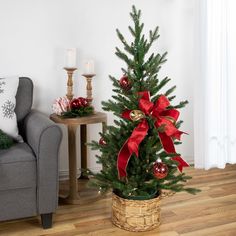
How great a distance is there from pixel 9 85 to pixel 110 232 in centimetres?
113

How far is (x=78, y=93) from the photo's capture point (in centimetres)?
290

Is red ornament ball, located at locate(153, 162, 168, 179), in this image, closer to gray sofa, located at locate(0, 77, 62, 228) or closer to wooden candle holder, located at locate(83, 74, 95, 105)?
gray sofa, located at locate(0, 77, 62, 228)

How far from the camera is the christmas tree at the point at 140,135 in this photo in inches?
76.2

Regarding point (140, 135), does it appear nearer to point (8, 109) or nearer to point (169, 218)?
point (169, 218)

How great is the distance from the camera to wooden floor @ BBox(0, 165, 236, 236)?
2.02 metres

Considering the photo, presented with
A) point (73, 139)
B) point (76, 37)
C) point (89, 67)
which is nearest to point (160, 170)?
point (73, 139)

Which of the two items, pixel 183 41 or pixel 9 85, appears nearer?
pixel 9 85

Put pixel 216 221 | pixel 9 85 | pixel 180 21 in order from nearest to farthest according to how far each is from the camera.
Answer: pixel 216 221 → pixel 9 85 → pixel 180 21

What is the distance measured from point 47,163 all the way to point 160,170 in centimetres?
62

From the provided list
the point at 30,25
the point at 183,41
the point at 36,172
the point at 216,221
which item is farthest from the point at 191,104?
the point at 36,172

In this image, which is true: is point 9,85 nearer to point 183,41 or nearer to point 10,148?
point 10,148

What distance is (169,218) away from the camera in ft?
7.20

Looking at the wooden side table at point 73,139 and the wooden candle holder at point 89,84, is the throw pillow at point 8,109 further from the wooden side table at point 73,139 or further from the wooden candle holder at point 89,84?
the wooden candle holder at point 89,84

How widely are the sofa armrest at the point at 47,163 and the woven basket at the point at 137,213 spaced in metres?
0.37
